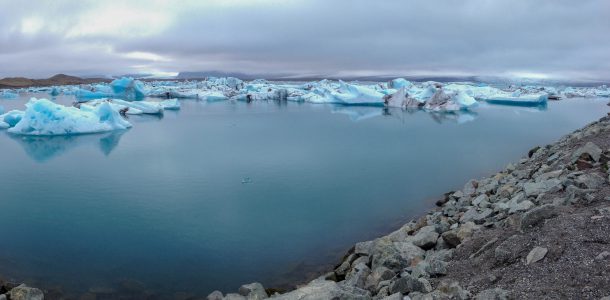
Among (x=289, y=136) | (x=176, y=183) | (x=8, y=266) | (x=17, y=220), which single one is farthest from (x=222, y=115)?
(x=8, y=266)

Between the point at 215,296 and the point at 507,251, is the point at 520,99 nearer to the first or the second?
the point at 507,251

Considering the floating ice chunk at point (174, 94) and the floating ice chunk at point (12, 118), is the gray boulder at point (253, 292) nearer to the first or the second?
the floating ice chunk at point (12, 118)

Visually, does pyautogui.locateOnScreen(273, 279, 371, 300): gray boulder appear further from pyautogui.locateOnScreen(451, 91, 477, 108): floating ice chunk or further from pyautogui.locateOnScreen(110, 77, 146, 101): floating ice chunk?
pyautogui.locateOnScreen(110, 77, 146, 101): floating ice chunk

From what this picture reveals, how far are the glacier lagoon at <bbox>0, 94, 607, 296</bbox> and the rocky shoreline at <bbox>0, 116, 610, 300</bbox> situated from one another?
0.56 metres

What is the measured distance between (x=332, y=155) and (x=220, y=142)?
290 cm

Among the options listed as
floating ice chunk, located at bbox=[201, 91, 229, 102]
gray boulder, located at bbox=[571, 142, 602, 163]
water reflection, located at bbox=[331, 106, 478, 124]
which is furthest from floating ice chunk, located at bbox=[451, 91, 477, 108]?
gray boulder, located at bbox=[571, 142, 602, 163]

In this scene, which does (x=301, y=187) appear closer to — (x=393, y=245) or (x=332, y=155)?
(x=332, y=155)

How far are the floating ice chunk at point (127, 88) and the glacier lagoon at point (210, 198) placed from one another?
12.8 metres

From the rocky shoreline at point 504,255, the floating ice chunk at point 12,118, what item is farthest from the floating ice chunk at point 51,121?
the rocky shoreline at point 504,255

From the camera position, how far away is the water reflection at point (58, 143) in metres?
9.34

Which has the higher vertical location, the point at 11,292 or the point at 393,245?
the point at 393,245

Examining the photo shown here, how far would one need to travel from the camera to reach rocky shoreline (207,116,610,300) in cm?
217

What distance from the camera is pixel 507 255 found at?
8.29ft

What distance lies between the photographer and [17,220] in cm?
517
